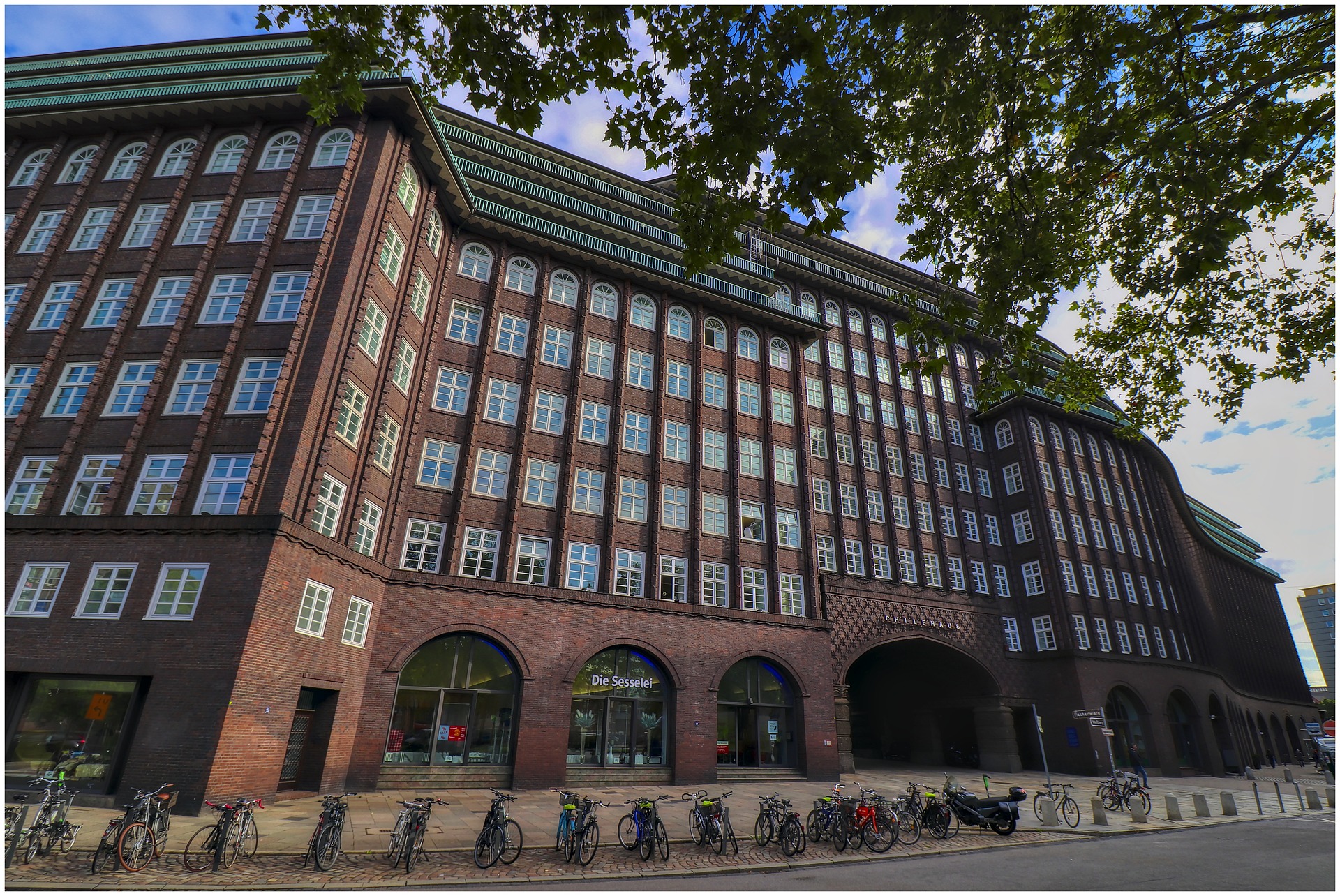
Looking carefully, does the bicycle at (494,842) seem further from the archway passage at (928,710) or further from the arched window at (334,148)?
the archway passage at (928,710)

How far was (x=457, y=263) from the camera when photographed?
30.6 metres

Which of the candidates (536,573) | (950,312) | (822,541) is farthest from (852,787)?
(950,312)

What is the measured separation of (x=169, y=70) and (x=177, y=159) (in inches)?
402

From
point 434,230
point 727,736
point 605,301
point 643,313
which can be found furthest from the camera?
point 643,313

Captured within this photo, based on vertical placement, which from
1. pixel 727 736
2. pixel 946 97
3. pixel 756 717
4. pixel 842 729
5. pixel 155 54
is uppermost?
pixel 155 54

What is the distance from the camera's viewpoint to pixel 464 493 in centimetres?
2634

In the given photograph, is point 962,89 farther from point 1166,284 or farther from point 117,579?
point 117,579

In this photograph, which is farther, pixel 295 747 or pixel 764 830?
pixel 295 747

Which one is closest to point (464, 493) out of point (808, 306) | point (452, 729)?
point (452, 729)

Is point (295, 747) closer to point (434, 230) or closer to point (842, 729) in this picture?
point (434, 230)

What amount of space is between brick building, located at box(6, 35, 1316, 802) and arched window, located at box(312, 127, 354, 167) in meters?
0.27

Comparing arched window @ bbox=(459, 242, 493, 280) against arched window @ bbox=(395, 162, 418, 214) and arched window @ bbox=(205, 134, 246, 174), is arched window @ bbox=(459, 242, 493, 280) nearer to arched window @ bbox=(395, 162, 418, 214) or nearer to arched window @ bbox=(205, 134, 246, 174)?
arched window @ bbox=(395, 162, 418, 214)

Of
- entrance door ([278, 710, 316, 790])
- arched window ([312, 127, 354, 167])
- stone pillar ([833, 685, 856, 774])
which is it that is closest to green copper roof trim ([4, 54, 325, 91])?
arched window ([312, 127, 354, 167])

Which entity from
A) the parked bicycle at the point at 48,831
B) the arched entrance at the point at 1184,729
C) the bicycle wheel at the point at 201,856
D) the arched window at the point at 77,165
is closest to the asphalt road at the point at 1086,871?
the bicycle wheel at the point at 201,856
